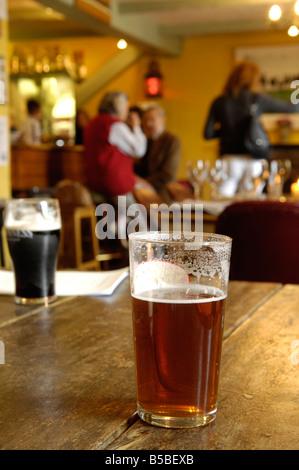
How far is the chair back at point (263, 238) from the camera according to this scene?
6.48 ft

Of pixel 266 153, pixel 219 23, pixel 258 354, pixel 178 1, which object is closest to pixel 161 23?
pixel 219 23

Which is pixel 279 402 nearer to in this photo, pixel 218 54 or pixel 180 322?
pixel 180 322

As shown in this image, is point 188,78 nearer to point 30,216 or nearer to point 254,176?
point 254,176

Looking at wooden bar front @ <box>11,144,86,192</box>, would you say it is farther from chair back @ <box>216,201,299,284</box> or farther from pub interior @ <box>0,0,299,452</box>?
chair back @ <box>216,201,299,284</box>

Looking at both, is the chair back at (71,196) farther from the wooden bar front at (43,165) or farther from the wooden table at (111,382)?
the wooden bar front at (43,165)

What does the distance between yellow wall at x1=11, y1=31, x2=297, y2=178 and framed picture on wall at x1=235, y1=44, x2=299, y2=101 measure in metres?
0.32

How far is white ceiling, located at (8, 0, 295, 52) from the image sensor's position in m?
6.81

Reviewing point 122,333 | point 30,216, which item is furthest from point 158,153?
point 122,333

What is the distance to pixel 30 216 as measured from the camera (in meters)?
0.98

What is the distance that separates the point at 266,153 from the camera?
4496mm

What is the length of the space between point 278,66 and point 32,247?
8.47m

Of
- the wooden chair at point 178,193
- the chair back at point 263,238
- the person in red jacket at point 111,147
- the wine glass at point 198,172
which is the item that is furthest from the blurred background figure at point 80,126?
the chair back at point 263,238

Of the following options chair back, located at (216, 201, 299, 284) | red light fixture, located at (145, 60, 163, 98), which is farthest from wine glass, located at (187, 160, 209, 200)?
red light fixture, located at (145, 60, 163, 98)
